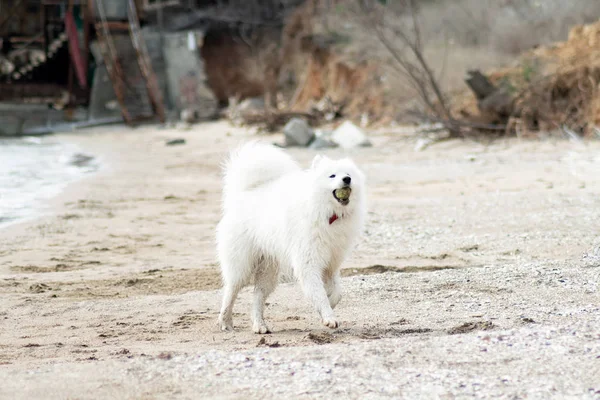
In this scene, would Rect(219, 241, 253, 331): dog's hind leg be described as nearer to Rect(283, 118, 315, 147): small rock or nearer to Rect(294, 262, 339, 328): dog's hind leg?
Rect(294, 262, 339, 328): dog's hind leg

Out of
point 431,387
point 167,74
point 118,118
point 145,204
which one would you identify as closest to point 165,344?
point 431,387

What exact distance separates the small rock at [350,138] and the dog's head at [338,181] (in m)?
13.4

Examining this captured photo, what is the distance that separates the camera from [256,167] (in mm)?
5996

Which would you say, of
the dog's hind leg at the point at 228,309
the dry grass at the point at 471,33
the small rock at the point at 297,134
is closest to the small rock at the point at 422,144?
the small rock at the point at 297,134

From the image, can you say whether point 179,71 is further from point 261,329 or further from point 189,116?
point 261,329

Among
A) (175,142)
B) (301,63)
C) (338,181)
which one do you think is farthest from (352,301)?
(301,63)

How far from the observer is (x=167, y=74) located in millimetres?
35688

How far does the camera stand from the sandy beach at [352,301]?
4.06 metres

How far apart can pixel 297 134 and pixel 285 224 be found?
14028 millimetres

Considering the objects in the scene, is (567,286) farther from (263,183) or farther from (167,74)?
(167,74)

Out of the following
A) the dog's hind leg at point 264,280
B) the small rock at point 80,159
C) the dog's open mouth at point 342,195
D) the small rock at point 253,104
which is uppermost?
the dog's open mouth at point 342,195

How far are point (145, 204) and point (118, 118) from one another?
21.9m

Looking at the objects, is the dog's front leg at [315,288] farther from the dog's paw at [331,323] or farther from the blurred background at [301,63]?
the blurred background at [301,63]

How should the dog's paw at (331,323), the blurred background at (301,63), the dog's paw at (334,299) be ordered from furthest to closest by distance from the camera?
the blurred background at (301,63)
the dog's paw at (334,299)
the dog's paw at (331,323)
